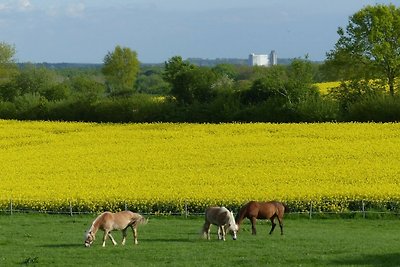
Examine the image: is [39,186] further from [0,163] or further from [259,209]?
[259,209]

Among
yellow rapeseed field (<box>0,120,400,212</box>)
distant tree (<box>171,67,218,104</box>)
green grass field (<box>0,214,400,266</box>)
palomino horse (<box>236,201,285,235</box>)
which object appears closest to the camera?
green grass field (<box>0,214,400,266</box>)

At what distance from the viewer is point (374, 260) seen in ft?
77.3

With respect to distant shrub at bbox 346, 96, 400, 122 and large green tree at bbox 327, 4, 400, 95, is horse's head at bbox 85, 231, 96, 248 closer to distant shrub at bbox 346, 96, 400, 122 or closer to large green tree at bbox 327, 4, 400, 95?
distant shrub at bbox 346, 96, 400, 122

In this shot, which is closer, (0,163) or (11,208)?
(11,208)

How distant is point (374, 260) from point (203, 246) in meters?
5.19

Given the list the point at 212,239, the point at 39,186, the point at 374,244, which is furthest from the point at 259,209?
the point at 39,186

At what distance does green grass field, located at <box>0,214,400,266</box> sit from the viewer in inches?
930

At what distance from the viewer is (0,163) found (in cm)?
4875

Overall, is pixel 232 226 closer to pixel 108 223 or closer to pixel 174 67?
pixel 108 223

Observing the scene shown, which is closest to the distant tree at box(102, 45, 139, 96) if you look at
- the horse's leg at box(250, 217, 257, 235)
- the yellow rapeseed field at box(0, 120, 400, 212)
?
the yellow rapeseed field at box(0, 120, 400, 212)

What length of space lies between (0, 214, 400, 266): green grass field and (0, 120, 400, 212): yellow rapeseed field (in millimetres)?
2442

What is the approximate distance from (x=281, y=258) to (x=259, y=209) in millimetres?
4691

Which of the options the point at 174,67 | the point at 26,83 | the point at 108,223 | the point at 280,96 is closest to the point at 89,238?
the point at 108,223

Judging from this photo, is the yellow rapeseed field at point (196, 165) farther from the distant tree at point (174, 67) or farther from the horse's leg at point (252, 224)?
the distant tree at point (174, 67)
